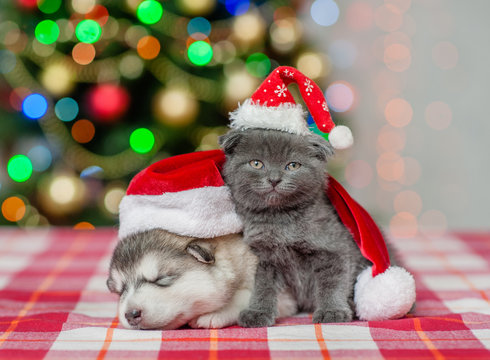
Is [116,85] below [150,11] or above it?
below

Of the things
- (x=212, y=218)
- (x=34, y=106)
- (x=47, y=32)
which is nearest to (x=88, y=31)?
(x=47, y=32)

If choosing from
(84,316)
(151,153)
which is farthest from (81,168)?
(84,316)

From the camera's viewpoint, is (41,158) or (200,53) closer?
(200,53)

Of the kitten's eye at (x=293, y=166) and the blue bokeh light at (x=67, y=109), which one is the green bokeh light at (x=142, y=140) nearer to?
the blue bokeh light at (x=67, y=109)

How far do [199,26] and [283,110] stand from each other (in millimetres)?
1565

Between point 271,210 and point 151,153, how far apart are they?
159 cm

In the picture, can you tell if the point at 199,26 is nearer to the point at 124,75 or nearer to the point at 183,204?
the point at 124,75

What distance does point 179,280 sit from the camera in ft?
4.75

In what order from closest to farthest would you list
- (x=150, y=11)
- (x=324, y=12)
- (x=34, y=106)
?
(x=150, y=11), (x=34, y=106), (x=324, y=12)

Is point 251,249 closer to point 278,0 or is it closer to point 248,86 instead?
point 248,86

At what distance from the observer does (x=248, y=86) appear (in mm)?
2896

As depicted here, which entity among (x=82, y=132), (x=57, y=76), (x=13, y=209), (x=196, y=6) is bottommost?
(x=13, y=209)

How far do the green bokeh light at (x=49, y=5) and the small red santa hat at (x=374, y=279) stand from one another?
204cm

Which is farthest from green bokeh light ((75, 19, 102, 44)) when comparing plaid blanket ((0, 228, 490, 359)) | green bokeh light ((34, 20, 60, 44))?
plaid blanket ((0, 228, 490, 359))
